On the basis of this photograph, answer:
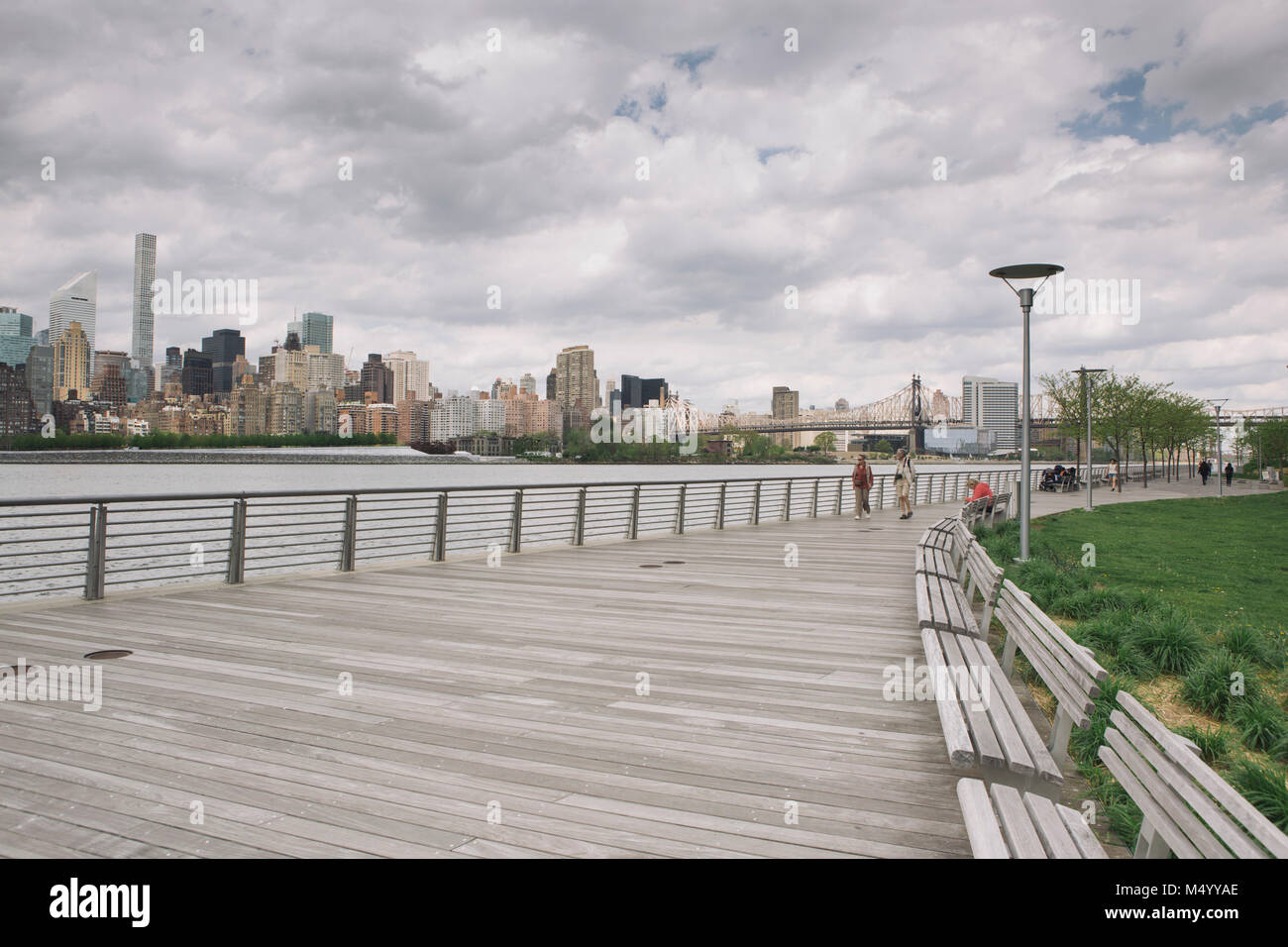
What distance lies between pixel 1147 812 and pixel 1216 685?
469cm

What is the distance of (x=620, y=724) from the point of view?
14.8 ft

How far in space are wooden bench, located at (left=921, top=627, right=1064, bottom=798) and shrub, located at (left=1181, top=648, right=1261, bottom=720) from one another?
2.53m

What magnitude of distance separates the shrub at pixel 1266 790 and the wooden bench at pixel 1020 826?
1.48 meters

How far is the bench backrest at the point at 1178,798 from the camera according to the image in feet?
6.74

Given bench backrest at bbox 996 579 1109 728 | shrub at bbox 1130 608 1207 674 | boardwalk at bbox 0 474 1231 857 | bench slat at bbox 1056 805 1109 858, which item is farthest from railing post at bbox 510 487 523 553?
bench slat at bbox 1056 805 1109 858

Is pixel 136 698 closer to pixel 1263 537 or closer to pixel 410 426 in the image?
pixel 1263 537

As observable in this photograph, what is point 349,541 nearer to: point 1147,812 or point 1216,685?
point 1216,685

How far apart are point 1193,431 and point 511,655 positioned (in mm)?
69761

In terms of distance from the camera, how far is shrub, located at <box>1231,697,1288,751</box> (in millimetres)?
5551

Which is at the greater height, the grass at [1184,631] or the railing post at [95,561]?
the railing post at [95,561]

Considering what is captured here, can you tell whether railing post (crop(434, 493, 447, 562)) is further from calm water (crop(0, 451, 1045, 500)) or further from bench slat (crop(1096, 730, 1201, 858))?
calm water (crop(0, 451, 1045, 500))

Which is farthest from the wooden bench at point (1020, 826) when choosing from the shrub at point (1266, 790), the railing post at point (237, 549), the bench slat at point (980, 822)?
the railing post at point (237, 549)

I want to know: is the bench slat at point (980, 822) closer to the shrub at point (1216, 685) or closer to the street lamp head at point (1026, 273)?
the shrub at point (1216, 685)

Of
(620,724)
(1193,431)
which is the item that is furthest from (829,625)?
(1193,431)
